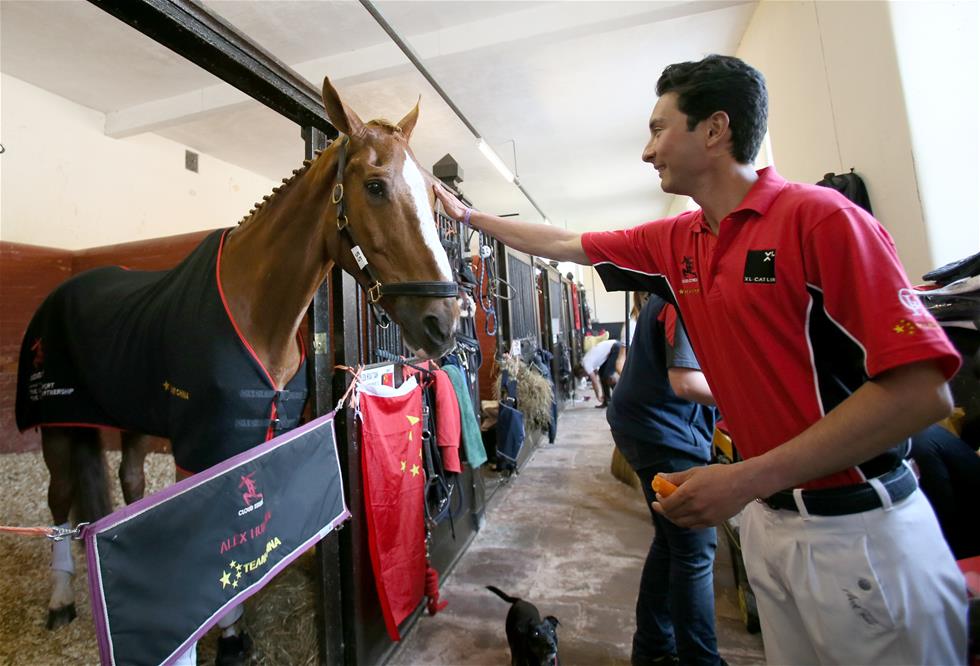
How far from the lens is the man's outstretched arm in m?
1.39

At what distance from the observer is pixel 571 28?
13.1 feet

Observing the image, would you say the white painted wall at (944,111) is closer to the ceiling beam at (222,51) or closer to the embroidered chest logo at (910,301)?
the embroidered chest logo at (910,301)

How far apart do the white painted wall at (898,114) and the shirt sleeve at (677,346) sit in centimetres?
170

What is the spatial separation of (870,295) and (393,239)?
109 centimetres

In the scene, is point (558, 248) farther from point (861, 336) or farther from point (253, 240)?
point (253, 240)

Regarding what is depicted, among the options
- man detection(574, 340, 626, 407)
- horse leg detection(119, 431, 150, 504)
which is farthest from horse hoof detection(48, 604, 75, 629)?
man detection(574, 340, 626, 407)

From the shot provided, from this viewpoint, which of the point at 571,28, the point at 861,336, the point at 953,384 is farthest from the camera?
the point at 571,28

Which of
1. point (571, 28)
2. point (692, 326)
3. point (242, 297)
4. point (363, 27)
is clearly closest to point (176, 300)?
point (242, 297)

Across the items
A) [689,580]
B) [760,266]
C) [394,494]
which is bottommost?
[689,580]

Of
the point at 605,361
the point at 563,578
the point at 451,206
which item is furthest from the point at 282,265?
the point at 605,361

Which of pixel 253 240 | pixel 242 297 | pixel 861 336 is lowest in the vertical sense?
pixel 861 336

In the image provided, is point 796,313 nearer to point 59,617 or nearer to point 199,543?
point 199,543

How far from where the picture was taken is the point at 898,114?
7.27 feet

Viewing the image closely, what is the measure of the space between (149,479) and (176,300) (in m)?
2.43
